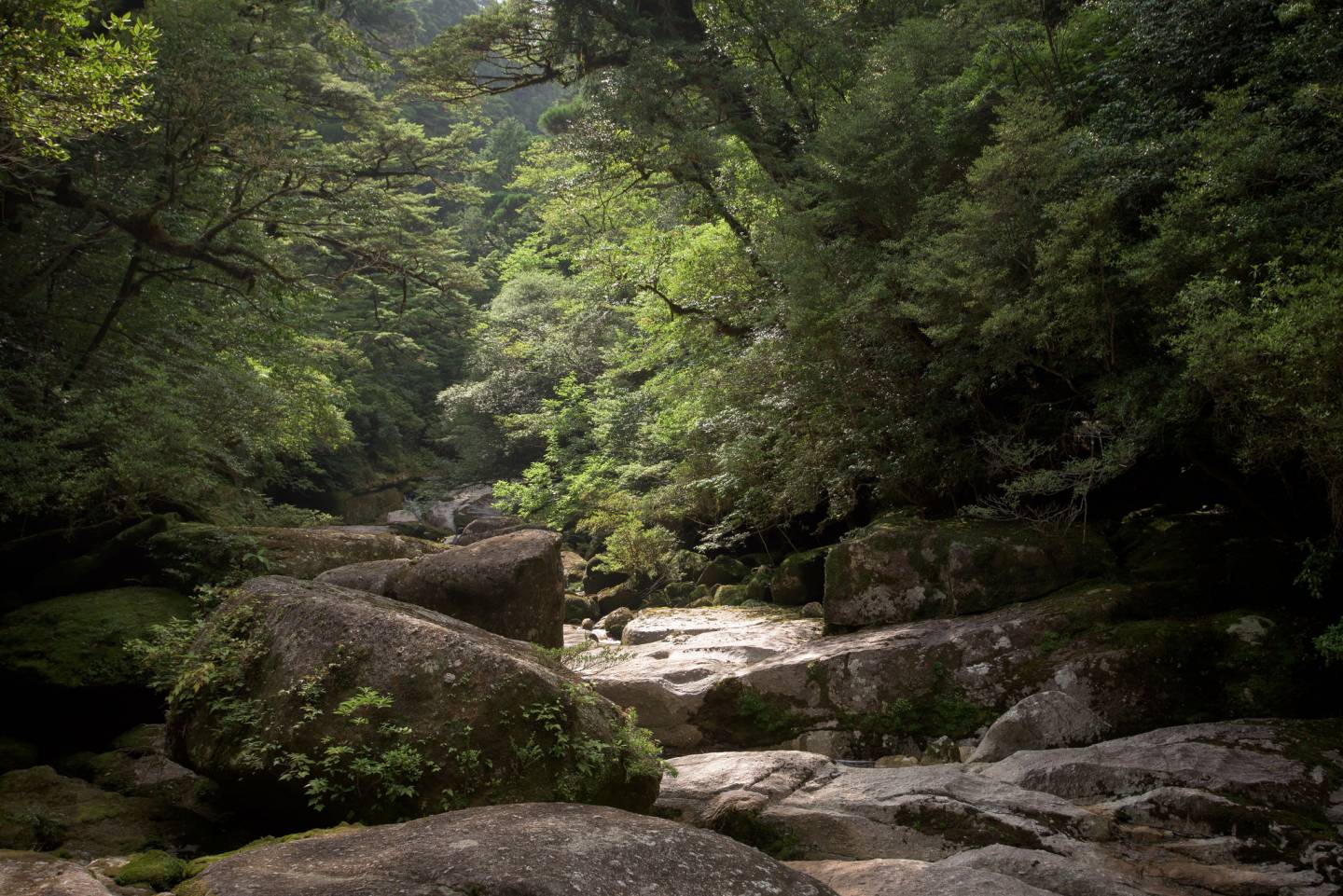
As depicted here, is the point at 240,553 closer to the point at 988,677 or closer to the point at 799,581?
the point at 799,581

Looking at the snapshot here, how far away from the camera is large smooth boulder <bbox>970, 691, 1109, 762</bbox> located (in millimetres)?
6305

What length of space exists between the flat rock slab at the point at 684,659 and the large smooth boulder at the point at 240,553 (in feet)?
10.5

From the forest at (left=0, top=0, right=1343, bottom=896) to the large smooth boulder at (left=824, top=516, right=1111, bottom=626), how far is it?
2.0 inches

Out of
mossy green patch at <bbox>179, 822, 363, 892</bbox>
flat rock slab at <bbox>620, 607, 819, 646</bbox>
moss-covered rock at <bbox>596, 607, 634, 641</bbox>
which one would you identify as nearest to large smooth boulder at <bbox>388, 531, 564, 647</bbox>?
flat rock slab at <bbox>620, 607, 819, 646</bbox>

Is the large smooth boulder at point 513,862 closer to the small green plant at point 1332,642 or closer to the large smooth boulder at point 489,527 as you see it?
the small green plant at point 1332,642

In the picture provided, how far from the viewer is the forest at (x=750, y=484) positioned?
4605 mm

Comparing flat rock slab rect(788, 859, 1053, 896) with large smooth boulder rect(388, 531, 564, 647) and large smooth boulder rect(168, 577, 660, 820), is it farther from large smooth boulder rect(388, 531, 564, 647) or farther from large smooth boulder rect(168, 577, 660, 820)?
large smooth boulder rect(388, 531, 564, 647)

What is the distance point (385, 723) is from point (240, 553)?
5.06m

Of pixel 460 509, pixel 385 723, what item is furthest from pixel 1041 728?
pixel 460 509

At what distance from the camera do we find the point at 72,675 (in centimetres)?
661

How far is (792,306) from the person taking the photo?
36.7ft

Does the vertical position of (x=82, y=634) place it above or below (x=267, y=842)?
above

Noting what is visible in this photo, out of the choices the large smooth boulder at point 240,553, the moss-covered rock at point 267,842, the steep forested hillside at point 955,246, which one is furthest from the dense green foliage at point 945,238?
the moss-covered rock at point 267,842

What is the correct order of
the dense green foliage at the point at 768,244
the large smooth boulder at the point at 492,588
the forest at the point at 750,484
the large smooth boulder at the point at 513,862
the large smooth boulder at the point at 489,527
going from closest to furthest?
the large smooth boulder at the point at 513,862
the forest at the point at 750,484
the dense green foliage at the point at 768,244
the large smooth boulder at the point at 492,588
the large smooth boulder at the point at 489,527
